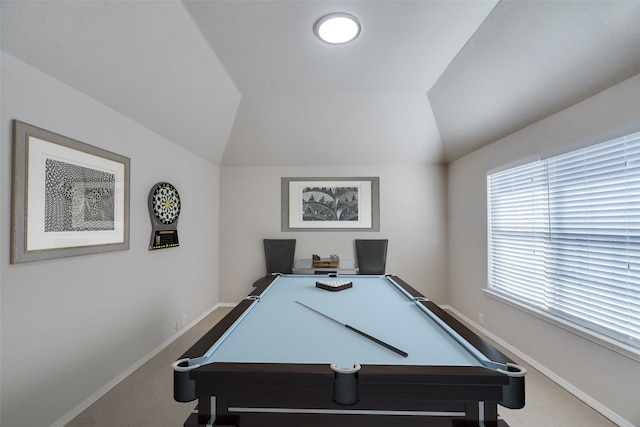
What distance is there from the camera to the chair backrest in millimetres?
4410

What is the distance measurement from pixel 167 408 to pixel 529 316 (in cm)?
335

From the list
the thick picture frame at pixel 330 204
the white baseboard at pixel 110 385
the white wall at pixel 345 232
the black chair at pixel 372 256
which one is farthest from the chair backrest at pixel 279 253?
the white baseboard at pixel 110 385

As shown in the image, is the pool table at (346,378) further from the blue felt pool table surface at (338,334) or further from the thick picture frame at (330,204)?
the thick picture frame at (330,204)

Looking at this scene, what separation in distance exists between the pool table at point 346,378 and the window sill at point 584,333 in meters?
1.31

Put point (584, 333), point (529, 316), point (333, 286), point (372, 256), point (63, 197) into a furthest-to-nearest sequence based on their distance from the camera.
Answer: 1. point (372, 256)
2. point (529, 316)
3. point (333, 286)
4. point (584, 333)
5. point (63, 197)

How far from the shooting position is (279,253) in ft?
14.5

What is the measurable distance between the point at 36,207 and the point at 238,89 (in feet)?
7.61

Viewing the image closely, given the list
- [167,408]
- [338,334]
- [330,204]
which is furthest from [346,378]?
[330,204]

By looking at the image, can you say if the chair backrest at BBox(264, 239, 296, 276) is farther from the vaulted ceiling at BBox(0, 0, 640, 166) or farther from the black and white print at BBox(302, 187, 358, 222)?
the vaulted ceiling at BBox(0, 0, 640, 166)

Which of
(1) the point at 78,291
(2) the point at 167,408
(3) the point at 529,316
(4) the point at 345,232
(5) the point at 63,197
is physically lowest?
(2) the point at 167,408

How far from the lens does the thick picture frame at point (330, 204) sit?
454 centimetres

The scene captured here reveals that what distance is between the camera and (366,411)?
4.00 feet

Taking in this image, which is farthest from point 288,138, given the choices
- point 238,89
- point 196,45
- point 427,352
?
point 427,352

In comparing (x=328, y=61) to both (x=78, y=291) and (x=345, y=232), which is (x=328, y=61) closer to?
(x=345, y=232)
